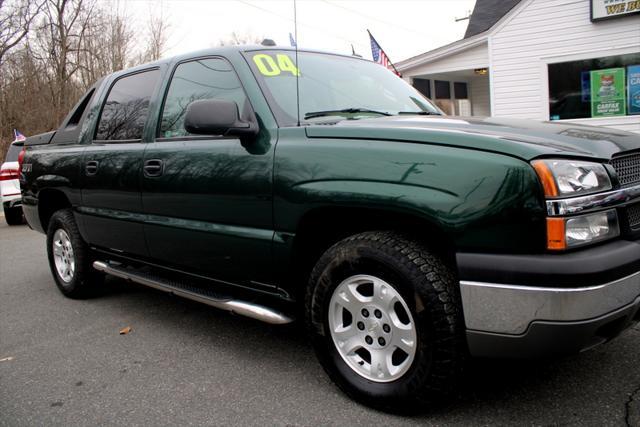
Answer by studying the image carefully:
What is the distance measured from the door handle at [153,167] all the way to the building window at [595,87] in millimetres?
10608

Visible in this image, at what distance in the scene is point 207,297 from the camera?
3.23 meters

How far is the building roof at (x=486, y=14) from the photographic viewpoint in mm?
14301

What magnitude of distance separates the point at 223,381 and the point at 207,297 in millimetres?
516

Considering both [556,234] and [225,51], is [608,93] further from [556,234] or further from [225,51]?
[556,234]

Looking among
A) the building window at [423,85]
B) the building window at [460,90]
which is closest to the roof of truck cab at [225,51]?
the building window at [423,85]

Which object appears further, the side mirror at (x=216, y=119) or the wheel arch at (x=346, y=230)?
the side mirror at (x=216, y=119)

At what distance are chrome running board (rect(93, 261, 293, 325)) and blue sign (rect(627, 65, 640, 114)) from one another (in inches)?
421

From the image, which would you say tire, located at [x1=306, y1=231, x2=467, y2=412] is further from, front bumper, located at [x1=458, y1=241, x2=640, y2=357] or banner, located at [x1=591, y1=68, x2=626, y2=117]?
banner, located at [x1=591, y1=68, x2=626, y2=117]

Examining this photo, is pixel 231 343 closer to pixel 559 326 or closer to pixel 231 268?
pixel 231 268

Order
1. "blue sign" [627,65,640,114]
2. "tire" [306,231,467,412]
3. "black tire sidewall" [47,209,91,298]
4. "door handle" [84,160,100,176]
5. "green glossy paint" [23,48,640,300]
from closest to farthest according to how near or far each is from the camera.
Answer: "green glossy paint" [23,48,640,300]
"tire" [306,231,467,412]
"door handle" [84,160,100,176]
"black tire sidewall" [47,209,91,298]
"blue sign" [627,65,640,114]

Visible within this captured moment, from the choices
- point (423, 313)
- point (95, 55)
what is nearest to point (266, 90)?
point (423, 313)

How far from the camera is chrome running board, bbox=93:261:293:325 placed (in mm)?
2857

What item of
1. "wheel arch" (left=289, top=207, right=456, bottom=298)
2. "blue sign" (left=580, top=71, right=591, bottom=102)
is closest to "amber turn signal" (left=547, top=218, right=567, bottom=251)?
"wheel arch" (left=289, top=207, right=456, bottom=298)

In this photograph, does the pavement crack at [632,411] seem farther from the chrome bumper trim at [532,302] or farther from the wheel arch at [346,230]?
the wheel arch at [346,230]
